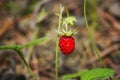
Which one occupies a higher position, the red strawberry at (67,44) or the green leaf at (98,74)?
the red strawberry at (67,44)

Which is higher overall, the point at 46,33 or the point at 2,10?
the point at 2,10

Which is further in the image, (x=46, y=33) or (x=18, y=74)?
(x=46, y=33)

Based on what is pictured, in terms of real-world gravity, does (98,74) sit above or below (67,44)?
below

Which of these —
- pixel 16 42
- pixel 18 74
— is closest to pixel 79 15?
pixel 16 42

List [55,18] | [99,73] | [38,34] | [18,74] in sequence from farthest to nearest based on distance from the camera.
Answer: [55,18] → [38,34] → [18,74] → [99,73]

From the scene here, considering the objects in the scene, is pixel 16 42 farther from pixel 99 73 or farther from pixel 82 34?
pixel 99 73

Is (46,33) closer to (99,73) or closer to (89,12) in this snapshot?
(89,12)

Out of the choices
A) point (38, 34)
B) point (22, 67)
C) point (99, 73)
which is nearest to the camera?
point (99, 73)

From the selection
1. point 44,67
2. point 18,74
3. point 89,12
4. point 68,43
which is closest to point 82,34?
point 89,12

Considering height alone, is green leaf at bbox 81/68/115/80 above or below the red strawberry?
below

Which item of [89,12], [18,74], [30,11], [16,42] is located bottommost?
[18,74]
